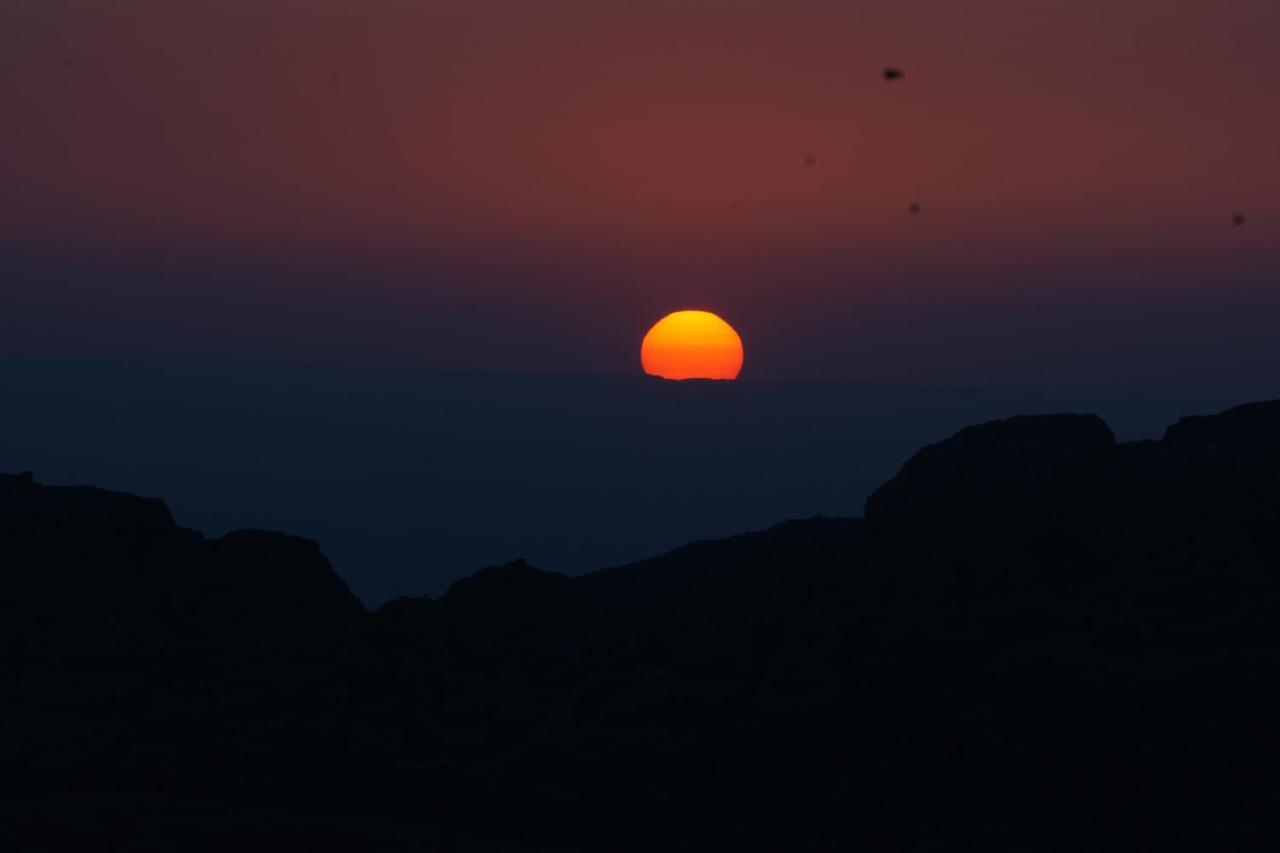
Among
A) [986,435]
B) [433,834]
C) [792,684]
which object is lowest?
[433,834]

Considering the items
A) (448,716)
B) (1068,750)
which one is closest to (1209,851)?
(1068,750)

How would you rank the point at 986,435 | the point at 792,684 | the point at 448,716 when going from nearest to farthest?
the point at 792,684 < the point at 448,716 < the point at 986,435

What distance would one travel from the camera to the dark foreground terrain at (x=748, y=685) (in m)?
49.0

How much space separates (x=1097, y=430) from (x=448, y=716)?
26.5m

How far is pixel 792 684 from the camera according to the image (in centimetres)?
5422

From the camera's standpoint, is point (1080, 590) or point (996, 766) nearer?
point (996, 766)

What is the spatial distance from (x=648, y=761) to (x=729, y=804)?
290cm

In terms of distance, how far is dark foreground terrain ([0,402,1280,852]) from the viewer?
4897 centimetres

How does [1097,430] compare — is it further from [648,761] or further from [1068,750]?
[648,761]

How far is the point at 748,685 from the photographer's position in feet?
181

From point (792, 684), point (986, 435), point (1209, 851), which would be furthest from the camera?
point (986, 435)

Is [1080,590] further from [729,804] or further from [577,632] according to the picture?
[577,632]

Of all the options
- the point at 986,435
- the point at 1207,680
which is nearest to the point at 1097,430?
the point at 986,435

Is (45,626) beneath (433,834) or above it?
above
